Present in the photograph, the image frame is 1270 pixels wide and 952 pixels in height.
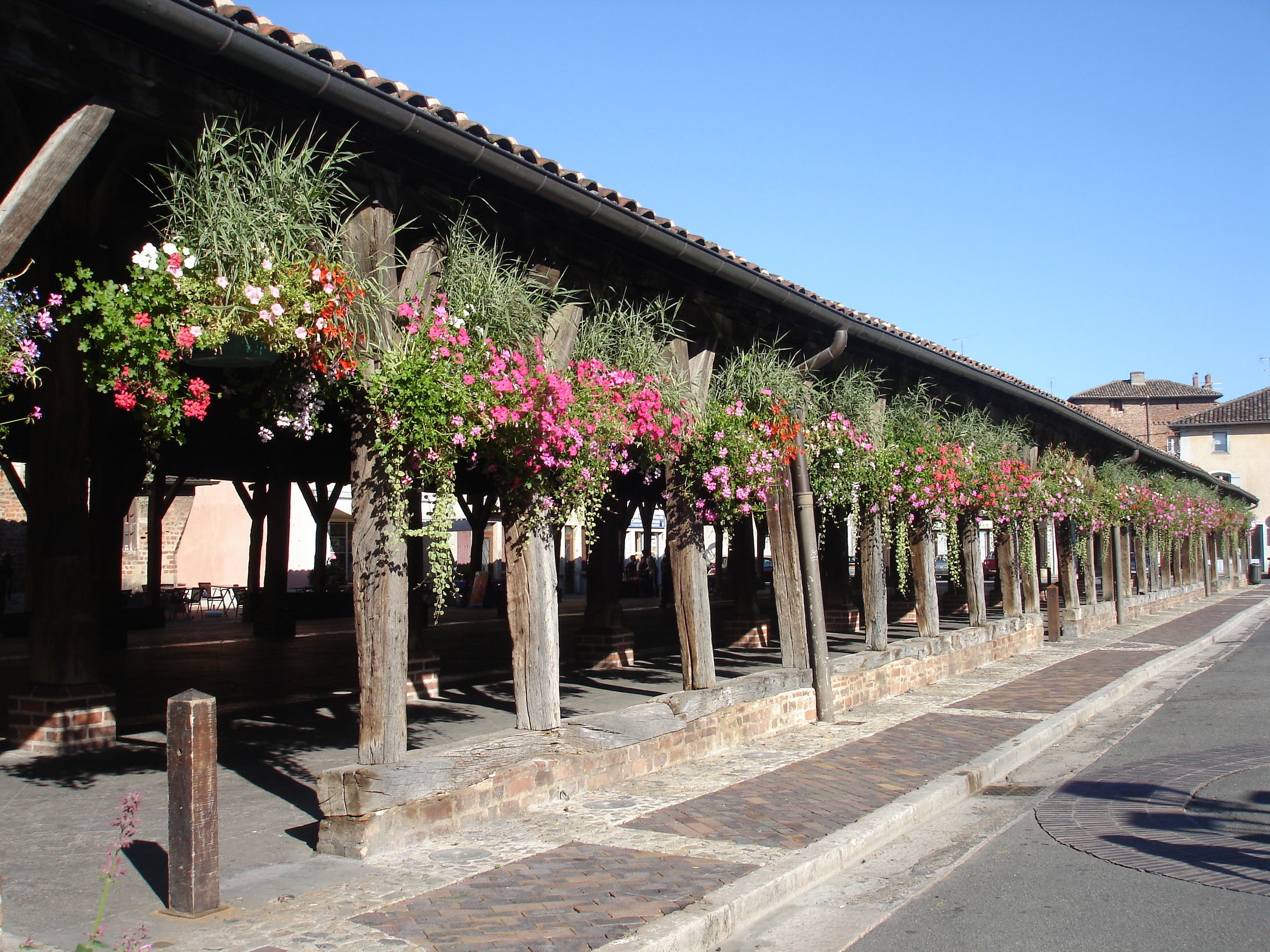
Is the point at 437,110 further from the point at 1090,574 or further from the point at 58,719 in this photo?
the point at 1090,574

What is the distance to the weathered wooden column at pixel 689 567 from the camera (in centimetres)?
822

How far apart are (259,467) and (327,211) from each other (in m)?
10.5

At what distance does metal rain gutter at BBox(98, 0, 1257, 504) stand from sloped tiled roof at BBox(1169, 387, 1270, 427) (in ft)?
181

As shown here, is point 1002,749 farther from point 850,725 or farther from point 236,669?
point 236,669

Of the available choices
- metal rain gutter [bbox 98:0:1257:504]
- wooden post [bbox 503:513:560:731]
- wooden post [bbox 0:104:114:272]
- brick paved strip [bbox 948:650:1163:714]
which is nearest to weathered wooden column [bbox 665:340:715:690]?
metal rain gutter [bbox 98:0:1257:504]

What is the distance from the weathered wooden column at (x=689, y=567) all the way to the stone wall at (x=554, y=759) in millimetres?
229

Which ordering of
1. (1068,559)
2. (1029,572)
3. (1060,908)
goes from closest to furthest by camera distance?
(1060,908) → (1029,572) → (1068,559)

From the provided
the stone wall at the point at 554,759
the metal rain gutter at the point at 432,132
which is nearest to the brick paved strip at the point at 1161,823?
the stone wall at the point at 554,759

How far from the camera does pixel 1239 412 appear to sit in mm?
57281

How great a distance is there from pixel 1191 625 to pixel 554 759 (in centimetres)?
2022

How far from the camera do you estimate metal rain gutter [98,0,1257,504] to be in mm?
4406

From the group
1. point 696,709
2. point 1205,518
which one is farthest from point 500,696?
point 1205,518

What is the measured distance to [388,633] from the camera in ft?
18.3

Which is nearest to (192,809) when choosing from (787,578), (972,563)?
(787,578)
